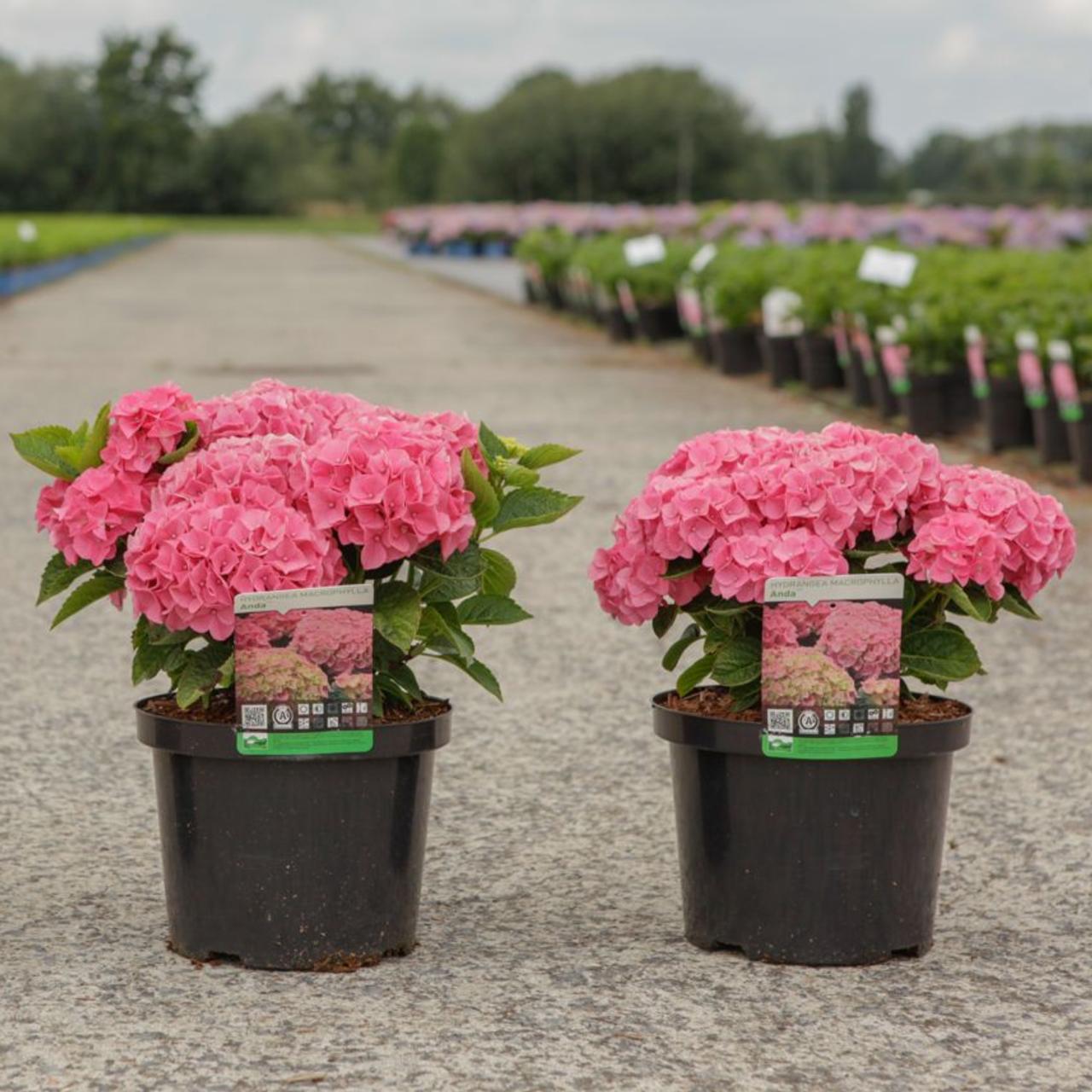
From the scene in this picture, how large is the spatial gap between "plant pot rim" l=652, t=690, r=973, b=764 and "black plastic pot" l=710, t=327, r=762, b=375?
14.0 meters

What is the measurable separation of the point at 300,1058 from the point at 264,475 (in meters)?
0.93

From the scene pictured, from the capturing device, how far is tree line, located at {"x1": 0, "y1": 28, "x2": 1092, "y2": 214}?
85.6 m

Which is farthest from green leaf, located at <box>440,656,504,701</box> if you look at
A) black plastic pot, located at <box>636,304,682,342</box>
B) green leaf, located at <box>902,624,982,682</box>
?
black plastic pot, located at <box>636,304,682,342</box>

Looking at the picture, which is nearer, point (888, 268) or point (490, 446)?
point (490, 446)

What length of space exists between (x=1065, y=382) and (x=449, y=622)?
7033 mm

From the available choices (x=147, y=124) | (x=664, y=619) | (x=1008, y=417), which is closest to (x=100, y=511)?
(x=664, y=619)

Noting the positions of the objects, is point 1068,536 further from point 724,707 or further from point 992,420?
point 992,420

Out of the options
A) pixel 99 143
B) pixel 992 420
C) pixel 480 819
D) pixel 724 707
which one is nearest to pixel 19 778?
pixel 480 819

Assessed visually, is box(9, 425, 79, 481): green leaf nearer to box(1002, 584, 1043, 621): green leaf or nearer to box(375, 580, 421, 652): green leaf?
box(375, 580, 421, 652): green leaf

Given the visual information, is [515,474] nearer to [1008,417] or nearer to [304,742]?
[304,742]

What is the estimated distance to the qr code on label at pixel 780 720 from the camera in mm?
3645

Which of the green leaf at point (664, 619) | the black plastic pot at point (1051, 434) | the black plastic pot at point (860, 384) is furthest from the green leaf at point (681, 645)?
the black plastic pot at point (860, 384)

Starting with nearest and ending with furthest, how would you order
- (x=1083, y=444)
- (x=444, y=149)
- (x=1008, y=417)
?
1. (x=1083, y=444)
2. (x=1008, y=417)
3. (x=444, y=149)

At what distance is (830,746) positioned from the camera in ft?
12.0
